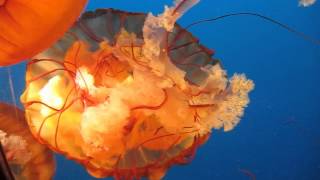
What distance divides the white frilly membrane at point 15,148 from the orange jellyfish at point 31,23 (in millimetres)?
492

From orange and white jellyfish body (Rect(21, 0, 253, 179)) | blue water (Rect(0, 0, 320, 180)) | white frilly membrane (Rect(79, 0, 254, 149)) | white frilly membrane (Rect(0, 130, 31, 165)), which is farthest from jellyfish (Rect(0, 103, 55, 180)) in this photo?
blue water (Rect(0, 0, 320, 180))

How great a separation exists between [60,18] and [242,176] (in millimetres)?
2330

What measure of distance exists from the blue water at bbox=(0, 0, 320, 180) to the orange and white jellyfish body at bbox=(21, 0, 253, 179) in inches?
49.9

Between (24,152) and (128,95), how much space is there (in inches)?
22.9

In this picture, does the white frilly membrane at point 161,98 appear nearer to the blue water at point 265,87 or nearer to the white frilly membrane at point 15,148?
the white frilly membrane at point 15,148

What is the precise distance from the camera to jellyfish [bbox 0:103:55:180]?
1.78 m

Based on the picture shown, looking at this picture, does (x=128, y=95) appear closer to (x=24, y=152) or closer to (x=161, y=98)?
(x=161, y=98)

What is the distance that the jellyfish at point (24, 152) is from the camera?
1.78 metres

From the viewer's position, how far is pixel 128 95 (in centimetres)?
161

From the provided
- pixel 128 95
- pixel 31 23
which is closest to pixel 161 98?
pixel 128 95

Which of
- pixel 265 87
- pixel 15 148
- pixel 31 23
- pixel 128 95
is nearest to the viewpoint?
pixel 31 23

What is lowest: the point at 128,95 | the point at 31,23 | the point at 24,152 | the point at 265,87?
the point at 24,152

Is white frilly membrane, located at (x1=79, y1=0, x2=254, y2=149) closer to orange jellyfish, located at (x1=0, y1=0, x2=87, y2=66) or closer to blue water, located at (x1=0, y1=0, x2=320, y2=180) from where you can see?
orange jellyfish, located at (x1=0, y1=0, x2=87, y2=66)

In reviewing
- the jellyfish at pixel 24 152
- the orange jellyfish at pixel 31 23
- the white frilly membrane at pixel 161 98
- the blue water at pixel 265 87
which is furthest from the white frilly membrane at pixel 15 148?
the blue water at pixel 265 87
